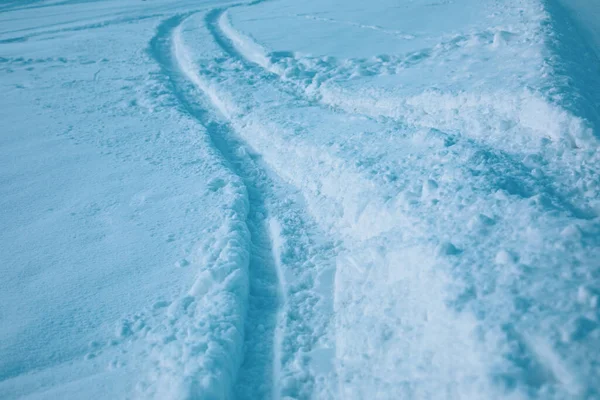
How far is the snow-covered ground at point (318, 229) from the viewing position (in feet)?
6.90

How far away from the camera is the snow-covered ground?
2.10 metres

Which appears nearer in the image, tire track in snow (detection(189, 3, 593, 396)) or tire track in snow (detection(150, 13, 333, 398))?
tire track in snow (detection(189, 3, 593, 396))

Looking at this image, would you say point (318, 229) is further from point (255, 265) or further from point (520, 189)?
point (520, 189)

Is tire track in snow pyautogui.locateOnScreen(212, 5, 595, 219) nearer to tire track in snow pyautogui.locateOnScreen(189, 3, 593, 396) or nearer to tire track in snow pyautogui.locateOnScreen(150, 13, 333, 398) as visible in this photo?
tire track in snow pyautogui.locateOnScreen(189, 3, 593, 396)

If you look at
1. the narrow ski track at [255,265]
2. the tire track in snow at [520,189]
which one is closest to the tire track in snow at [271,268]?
the narrow ski track at [255,265]

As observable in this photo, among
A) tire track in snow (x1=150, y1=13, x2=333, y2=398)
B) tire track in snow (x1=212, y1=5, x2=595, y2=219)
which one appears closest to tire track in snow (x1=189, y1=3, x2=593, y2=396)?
tire track in snow (x1=212, y1=5, x2=595, y2=219)

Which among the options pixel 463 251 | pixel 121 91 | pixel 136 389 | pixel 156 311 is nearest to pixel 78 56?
pixel 121 91

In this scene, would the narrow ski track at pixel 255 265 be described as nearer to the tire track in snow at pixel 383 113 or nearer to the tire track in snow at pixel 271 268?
the tire track in snow at pixel 271 268

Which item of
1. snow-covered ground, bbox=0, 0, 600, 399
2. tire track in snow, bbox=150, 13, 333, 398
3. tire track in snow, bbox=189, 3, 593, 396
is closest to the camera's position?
tire track in snow, bbox=189, 3, 593, 396

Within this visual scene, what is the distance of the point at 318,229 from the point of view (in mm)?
3432

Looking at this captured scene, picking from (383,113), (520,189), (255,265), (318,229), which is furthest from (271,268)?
(383,113)

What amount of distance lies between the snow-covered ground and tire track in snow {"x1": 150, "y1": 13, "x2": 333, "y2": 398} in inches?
0.6

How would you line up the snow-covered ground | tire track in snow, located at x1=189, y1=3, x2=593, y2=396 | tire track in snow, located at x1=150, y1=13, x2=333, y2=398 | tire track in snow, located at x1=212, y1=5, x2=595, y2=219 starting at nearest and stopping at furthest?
tire track in snow, located at x1=189, y1=3, x2=593, y2=396
the snow-covered ground
tire track in snow, located at x1=150, y1=13, x2=333, y2=398
tire track in snow, located at x1=212, y1=5, x2=595, y2=219

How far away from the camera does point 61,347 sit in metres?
2.47
